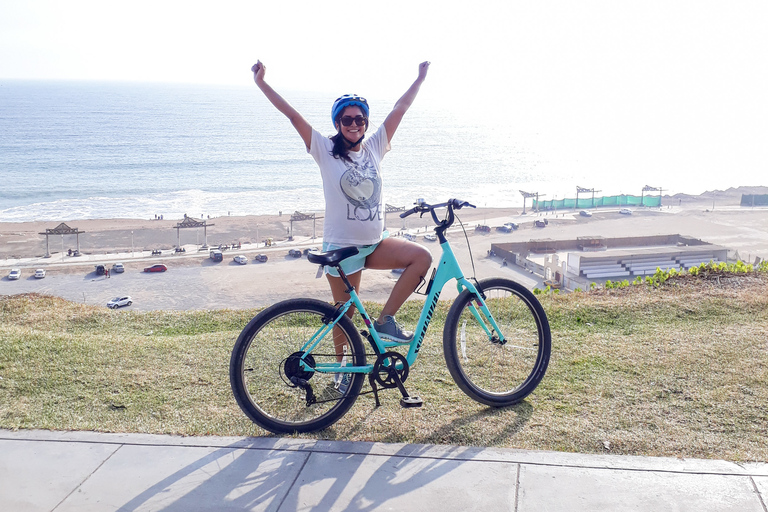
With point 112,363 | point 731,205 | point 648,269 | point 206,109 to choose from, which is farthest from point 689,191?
point 206,109

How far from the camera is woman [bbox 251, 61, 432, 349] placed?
3.62 metres

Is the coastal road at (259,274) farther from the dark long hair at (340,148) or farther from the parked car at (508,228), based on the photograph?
the dark long hair at (340,148)

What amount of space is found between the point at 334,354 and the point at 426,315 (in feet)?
1.89

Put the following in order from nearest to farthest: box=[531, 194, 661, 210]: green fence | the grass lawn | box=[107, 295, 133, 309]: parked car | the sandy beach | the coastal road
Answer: the grass lawn → box=[107, 295, 133, 309]: parked car → the coastal road → the sandy beach → box=[531, 194, 661, 210]: green fence

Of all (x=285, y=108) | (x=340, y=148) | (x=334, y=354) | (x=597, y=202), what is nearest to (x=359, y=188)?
(x=340, y=148)

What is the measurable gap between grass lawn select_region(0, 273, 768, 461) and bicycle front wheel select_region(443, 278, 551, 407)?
12 centimetres

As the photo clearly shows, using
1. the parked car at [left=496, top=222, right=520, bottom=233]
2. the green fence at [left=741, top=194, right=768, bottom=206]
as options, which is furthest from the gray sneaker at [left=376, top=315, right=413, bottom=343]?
the green fence at [left=741, top=194, right=768, bottom=206]

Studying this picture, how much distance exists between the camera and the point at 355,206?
3.64m

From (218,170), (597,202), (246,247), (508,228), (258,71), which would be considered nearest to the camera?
(258,71)

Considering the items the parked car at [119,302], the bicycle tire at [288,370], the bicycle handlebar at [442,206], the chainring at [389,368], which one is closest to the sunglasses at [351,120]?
the bicycle handlebar at [442,206]

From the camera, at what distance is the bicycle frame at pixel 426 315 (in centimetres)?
347

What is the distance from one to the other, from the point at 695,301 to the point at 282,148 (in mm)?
84169

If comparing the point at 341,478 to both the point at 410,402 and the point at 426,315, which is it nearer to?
the point at 410,402

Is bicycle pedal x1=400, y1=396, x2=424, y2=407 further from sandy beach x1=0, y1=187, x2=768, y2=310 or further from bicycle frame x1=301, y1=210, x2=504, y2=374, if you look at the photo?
sandy beach x1=0, y1=187, x2=768, y2=310
